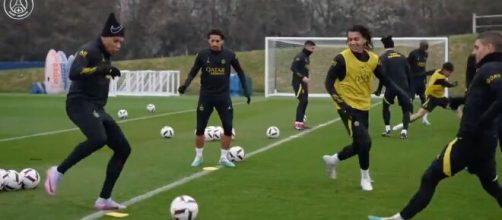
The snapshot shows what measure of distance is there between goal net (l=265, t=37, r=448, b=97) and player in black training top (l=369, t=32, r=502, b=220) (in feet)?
105

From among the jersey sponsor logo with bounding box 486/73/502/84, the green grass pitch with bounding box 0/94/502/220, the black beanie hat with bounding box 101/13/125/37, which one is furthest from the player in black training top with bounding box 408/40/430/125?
the jersey sponsor logo with bounding box 486/73/502/84

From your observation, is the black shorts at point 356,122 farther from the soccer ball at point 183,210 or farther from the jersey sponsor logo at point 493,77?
the jersey sponsor logo at point 493,77

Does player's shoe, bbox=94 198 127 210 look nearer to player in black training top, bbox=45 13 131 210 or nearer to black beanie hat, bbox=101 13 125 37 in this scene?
player in black training top, bbox=45 13 131 210

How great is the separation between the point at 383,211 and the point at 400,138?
28.7 feet

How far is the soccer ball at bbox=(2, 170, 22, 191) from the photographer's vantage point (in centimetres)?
944

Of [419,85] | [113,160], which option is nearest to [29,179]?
[113,160]

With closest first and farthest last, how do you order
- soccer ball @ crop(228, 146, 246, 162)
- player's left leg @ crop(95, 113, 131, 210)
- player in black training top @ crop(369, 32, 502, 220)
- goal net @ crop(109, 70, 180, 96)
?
1. player in black training top @ crop(369, 32, 502, 220)
2. player's left leg @ crop(95, 113, 131, 210)
3. soccer ball @ crop(228, 146, 246, 162)
4. goal net @ crop(109, 70, 180, 96)

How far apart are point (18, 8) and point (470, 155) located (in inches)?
2157

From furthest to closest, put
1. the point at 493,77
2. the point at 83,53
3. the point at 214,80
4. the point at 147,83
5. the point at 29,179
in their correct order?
the point at 147,83, the point at 214,80, the point at 29,179, the point at 83,53, the point at 493,77

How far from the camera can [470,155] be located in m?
6.79

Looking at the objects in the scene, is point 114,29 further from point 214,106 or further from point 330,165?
point 214,106

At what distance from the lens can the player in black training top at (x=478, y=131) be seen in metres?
6.63

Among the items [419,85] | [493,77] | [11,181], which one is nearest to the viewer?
[493,77]

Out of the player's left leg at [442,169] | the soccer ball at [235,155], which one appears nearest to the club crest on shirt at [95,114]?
the player's left leg at [442,169]
